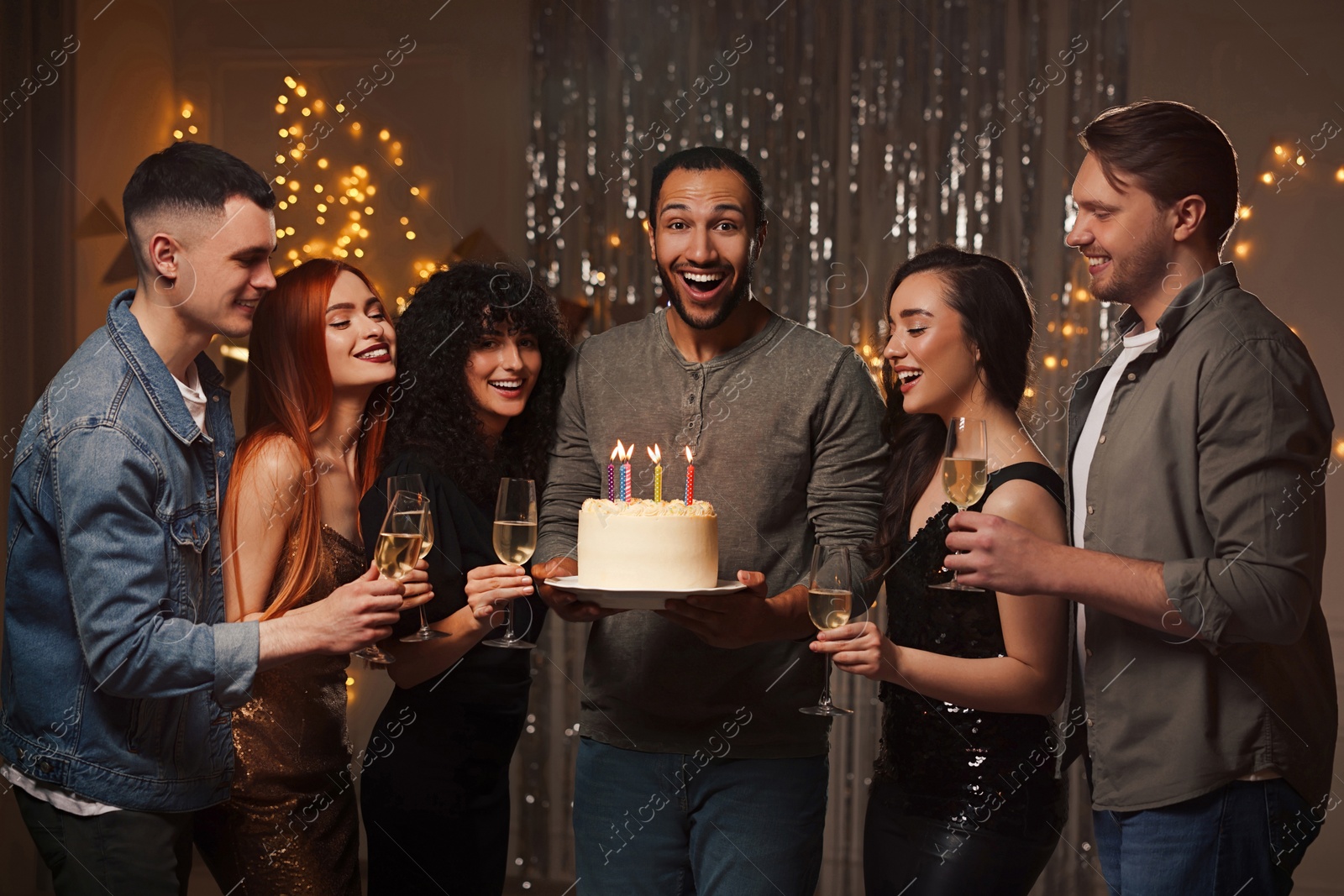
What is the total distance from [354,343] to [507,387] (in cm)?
35

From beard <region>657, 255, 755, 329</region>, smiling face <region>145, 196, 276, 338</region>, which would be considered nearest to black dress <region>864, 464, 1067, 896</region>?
beard <region>657, 255, 755, 329</region>

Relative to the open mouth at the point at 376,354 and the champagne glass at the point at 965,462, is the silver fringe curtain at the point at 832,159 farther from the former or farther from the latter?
the champagne glass at the point at 965,462

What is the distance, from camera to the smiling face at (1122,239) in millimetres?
Result: 1974

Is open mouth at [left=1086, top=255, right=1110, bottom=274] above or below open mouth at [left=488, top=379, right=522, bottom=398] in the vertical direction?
above

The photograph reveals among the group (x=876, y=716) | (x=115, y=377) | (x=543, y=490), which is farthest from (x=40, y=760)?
(x=876, y=716)

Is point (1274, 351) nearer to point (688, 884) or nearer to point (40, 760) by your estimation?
point (688, 884)

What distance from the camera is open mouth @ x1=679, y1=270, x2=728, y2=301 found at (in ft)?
7.66

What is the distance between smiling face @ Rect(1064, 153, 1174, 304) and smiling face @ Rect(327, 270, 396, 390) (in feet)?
4.84

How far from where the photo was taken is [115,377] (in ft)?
6.63

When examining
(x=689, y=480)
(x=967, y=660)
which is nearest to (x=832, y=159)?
(x=689, y=480)

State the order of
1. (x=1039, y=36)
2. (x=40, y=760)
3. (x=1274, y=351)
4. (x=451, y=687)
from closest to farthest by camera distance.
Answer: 1. (x=1274, y=351)
2. (x=40, y=760)
3. (x=451, y=687)
4. (x=1039, y=36)

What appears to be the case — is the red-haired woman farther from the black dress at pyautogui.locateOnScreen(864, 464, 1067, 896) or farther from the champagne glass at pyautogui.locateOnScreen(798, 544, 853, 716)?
the black dress at pyautogui.locateOnScreen(864, 464, 1067, 896)

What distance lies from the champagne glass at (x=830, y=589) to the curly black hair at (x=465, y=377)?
2.73 ft

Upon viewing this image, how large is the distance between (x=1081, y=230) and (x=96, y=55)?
3.20 meters
